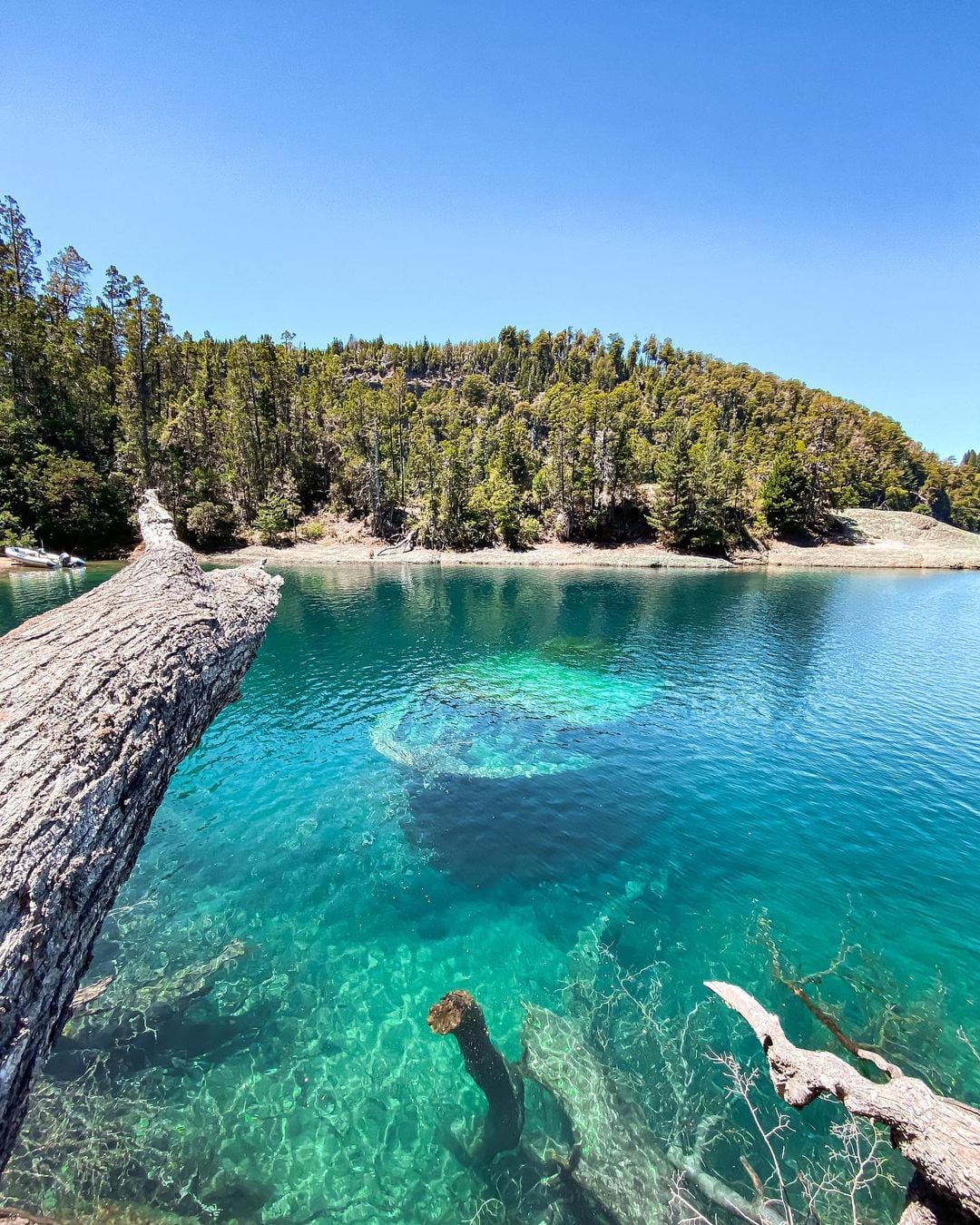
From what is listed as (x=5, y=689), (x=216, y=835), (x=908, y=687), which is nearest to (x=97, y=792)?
(x=5, y=689)

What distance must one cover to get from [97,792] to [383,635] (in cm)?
3139

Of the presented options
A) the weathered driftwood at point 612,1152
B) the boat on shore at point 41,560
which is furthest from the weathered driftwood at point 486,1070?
the boat on shore at point 41,560

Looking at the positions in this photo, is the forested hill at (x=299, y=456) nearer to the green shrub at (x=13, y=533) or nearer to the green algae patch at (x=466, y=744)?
the green shrub at (x=13, y=533)

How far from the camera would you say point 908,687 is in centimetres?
2633

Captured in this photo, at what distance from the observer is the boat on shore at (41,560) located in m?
54.3

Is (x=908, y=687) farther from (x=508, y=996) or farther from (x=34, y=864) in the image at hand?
(x=34, y=864)

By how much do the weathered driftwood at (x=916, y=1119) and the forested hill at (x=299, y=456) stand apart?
79.2 m

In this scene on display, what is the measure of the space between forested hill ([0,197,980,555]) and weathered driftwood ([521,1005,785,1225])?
7647cm

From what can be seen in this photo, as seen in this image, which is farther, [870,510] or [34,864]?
Result: [870,510]

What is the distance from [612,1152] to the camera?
7.01 m

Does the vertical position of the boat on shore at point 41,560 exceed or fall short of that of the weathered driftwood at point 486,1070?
it exceeds it

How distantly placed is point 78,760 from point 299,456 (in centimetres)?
9668

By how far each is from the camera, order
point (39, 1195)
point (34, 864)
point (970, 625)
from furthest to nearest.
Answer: point (970, 625), point (39, 1195), point (34, 864)

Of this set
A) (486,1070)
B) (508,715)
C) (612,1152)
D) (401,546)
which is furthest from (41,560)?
(612,1152)
